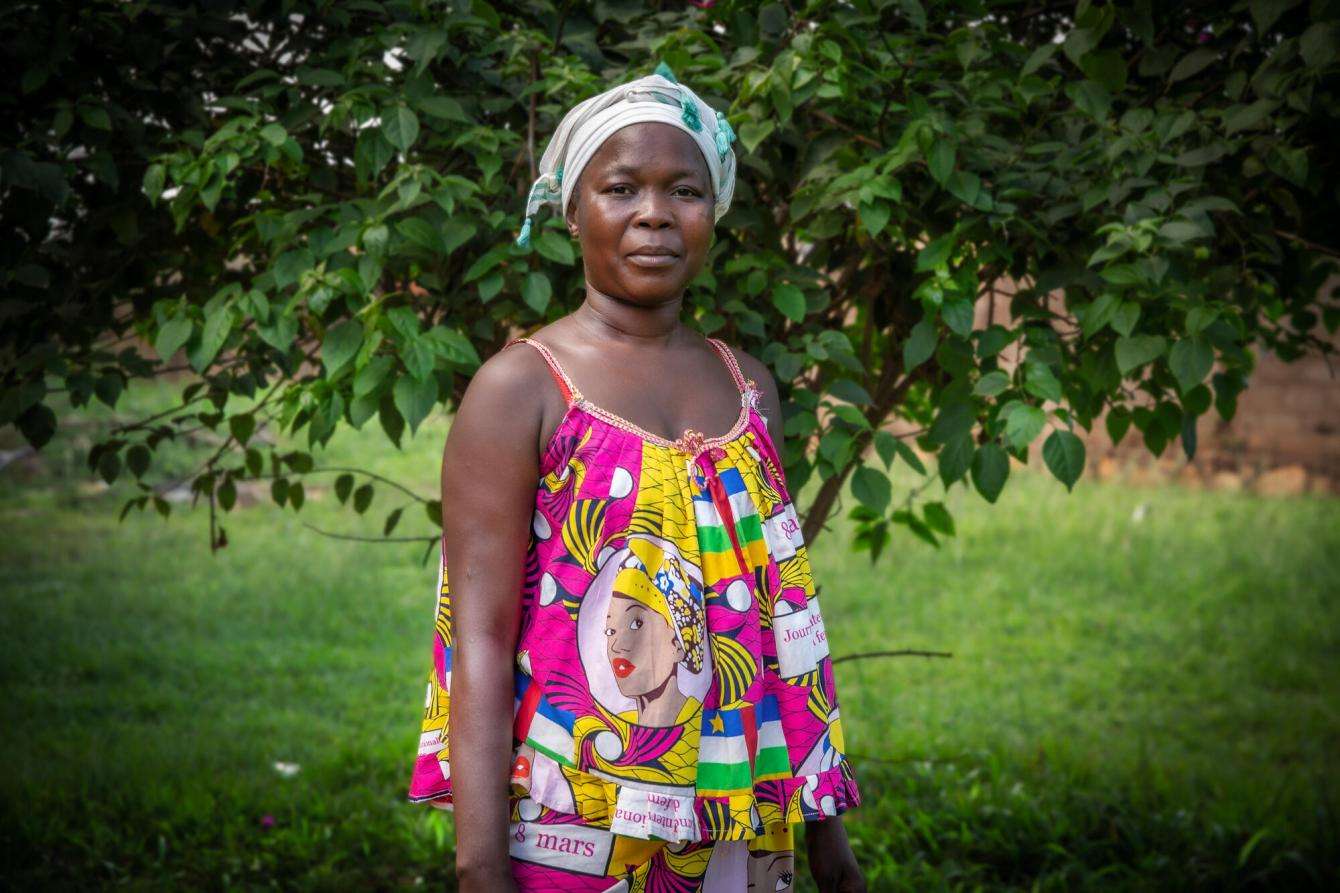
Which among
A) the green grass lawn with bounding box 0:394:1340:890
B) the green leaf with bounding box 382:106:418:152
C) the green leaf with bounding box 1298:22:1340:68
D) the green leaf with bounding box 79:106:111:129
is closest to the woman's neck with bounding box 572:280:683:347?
the green leaf with bounding box 382:106:418:152

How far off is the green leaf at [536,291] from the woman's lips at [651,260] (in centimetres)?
43

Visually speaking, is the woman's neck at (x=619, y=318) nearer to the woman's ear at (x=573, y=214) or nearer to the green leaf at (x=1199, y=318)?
the woman's ear at (x=573, y=214)

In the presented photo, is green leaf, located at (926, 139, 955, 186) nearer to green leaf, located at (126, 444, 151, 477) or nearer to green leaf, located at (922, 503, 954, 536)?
green leaf, located at (922, 503, 954, 536)

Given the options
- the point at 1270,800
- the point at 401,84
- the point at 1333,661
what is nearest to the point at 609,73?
the point at 401,84

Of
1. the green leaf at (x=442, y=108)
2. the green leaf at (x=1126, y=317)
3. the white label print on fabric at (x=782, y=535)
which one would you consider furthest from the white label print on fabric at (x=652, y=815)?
the green leaf at (x=442, y=108)

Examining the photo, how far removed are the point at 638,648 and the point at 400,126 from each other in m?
1.01

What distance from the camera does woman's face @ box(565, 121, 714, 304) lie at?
1.58 m

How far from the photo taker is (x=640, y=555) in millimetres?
1512

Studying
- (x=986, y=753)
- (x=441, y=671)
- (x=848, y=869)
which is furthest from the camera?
(x=986, y=753)

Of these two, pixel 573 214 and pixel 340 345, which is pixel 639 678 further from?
pixel 340 345

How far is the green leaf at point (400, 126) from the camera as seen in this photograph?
2002 mm

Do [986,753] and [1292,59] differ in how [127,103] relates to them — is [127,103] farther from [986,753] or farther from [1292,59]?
[986,753]

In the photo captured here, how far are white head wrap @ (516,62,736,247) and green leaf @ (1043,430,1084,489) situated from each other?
720 mm

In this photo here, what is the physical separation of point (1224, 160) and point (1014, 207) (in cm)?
50
